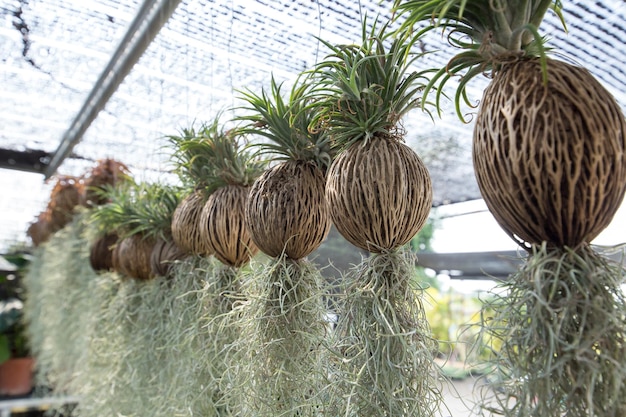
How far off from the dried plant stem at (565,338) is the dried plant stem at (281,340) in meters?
0.33

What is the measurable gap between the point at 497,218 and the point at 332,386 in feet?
1.02

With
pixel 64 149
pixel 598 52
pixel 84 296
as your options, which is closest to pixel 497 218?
pixel 598 52

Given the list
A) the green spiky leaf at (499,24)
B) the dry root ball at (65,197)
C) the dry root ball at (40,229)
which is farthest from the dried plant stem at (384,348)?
the dry root ball at (40,229)

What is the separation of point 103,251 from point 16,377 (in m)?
2.42

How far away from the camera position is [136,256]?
4.49ft

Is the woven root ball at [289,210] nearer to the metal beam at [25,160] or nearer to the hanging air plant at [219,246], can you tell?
the hanging air plant at [219,246]

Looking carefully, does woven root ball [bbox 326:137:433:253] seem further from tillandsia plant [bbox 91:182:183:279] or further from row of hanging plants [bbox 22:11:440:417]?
tillandsia plant [bbox 91:182:183:279]

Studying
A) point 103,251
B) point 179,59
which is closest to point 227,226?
point 179,59

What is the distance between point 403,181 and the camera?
594mm

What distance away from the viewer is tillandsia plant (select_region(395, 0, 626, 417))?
16.0 inches

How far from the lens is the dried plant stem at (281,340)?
728 millimetres

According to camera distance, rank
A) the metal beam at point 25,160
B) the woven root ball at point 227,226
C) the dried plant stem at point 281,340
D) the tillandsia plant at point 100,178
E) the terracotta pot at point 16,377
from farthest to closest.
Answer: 1. the terracotta pot at point 16,377
2. the metal beam at point 25,160
3. the tillandsia plant at point 100,178
4. the woven root ball at point 227,226
5. the dried plant stem at point 281,340

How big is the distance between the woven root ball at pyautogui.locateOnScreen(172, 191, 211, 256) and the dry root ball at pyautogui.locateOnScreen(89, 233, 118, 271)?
768mm

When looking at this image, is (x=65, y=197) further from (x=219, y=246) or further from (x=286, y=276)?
(x=286, y=276)
